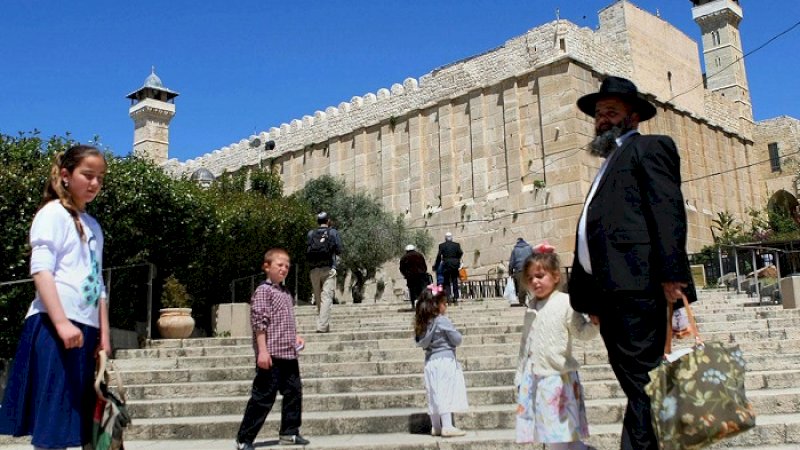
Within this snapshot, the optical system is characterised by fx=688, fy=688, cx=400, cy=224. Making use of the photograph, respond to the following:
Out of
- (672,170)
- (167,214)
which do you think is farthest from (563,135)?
(672,170)

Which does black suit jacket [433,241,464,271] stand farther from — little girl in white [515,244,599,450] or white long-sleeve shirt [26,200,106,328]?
white long-sleeve shirt [26,200,106,328]

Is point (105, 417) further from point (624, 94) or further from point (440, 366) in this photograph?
point (440, 366)

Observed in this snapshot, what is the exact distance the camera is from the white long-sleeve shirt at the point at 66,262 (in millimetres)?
2617

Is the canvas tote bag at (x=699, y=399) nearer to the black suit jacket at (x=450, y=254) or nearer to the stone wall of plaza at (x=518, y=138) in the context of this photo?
the black suit jacket at (x=450, y=254)

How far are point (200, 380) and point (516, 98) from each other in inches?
651

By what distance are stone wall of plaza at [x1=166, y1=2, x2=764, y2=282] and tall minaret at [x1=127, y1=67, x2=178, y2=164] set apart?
13.9 m

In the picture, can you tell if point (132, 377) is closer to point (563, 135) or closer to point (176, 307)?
point (176, 307)

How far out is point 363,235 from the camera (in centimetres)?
2200

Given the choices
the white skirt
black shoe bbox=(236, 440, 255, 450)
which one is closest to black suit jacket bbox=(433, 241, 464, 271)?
the white skirt

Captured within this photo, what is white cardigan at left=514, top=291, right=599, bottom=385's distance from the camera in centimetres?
342

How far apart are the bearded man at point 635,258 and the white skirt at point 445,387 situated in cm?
228

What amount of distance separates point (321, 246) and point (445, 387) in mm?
5208

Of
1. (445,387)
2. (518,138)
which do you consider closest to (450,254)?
(518,138)

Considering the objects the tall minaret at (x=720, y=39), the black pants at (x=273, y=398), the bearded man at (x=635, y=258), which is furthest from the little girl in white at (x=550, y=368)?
the tall minaret at (x=720, y=39)
